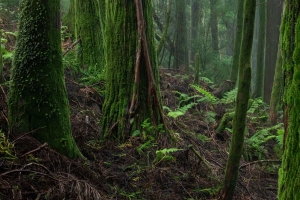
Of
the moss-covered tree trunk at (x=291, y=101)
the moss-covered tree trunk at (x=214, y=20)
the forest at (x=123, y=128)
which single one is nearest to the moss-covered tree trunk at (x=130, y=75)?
the forest at (x=123, y=128)

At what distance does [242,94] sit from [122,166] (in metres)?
2.10

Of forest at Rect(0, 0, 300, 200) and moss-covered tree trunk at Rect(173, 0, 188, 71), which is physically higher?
moss-covered tree trunk at Rect(173, 0, 188, 71)

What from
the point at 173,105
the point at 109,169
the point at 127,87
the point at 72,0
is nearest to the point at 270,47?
the point at 173,105

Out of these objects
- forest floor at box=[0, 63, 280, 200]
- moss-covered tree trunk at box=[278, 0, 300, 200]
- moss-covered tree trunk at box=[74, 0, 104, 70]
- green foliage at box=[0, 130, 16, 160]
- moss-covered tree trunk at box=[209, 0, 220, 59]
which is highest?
moss-covered tree trunk at box=[209, 0, 220, 59]

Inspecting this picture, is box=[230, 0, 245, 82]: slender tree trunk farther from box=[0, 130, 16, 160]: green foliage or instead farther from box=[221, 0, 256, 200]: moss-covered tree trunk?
box=[0, 130, 16, 160]: green foliage

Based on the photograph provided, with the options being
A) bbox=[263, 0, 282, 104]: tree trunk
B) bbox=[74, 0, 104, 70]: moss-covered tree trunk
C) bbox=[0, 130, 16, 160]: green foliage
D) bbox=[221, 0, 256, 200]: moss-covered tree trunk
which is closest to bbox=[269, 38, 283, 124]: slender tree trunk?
bbox=[263, 0, 282, 104]: tree trunk

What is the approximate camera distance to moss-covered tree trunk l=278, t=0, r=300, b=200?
93.7 inches

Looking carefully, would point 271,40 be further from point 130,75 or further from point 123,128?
point 123,128

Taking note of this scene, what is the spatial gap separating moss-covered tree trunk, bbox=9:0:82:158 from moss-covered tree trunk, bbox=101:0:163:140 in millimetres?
1945

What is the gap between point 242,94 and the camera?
4.04 metres

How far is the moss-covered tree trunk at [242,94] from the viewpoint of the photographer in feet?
13.1

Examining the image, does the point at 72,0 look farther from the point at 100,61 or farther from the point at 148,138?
the point at 148,138

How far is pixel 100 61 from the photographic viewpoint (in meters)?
8.82

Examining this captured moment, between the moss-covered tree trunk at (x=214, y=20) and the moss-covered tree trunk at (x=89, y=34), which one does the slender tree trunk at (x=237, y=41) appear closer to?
the moss-covered tree trunk at (x=89, y=34)
